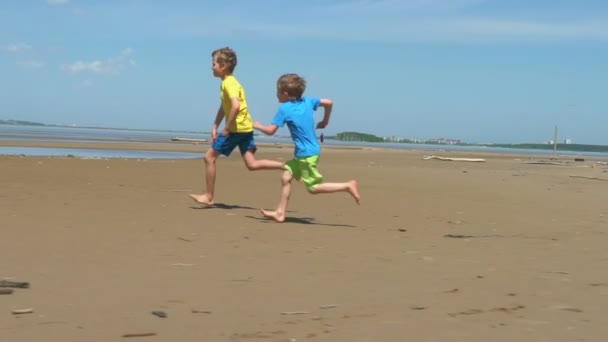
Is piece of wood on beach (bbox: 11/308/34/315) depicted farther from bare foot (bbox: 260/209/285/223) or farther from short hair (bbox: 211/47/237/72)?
short hair (bbox: 211/47/237/72)

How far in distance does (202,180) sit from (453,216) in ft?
16.9

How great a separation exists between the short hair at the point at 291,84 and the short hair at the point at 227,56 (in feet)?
3.21

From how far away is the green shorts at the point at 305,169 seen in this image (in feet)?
22.8

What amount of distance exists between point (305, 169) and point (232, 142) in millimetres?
1091

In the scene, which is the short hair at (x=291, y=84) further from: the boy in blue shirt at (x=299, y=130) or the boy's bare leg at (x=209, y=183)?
the boy's bare leg at (x=209, y=183)

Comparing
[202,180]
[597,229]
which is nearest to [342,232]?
[597,229]

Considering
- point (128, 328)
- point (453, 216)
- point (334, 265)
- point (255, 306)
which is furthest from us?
point (453, 216)

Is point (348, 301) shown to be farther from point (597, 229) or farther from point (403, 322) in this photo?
point (597, 229)


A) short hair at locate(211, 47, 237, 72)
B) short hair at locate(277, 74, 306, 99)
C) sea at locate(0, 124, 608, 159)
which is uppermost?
short hair at locate(211, 47, 237, 72)

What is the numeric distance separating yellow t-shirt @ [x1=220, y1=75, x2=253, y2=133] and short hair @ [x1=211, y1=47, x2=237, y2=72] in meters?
0.13

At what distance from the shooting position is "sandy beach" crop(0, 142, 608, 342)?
2932 millimetres

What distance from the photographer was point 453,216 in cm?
735

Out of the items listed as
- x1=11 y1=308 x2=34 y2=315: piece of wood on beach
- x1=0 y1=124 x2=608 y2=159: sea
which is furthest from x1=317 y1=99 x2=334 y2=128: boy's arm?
x1=0 y1=124 x2=608 y2=159: sea

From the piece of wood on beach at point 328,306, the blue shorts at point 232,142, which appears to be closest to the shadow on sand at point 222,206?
the blue shorts at point 232,142
